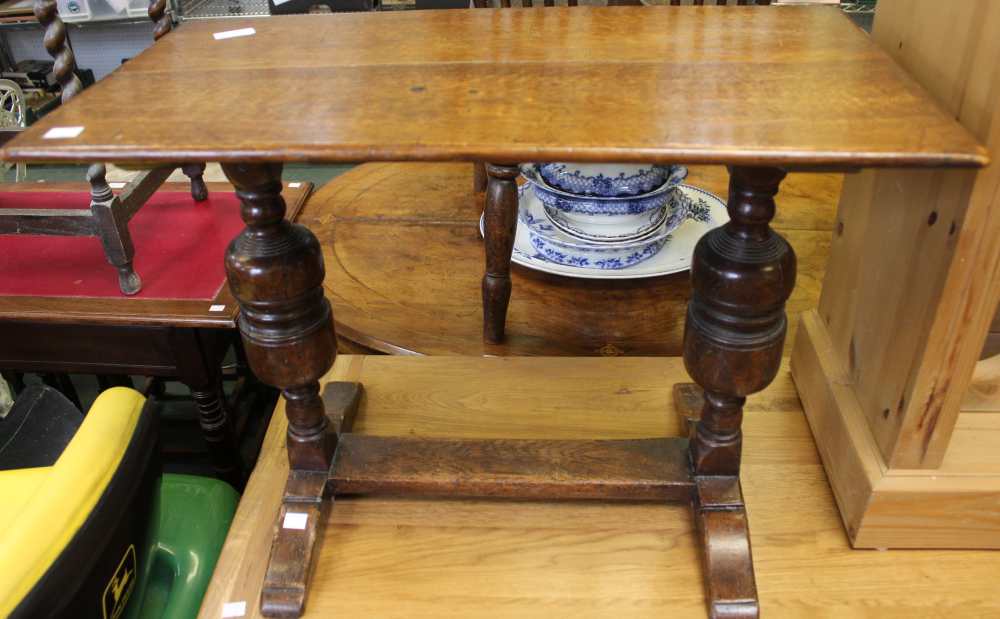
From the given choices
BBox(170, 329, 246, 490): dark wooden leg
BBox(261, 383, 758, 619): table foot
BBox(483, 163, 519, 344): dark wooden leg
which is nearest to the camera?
BBox(261, 383, 758, 619): table foot

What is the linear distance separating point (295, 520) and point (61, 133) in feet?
1.61

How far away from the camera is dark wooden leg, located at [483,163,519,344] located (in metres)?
1.12

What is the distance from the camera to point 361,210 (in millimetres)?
1575

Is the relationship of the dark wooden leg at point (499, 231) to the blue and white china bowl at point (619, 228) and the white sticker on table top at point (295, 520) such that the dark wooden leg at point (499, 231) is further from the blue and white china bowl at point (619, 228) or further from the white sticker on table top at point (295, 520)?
the white sticker on table top at point (295, 520)

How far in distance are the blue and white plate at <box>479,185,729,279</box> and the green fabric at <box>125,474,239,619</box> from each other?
0.63m

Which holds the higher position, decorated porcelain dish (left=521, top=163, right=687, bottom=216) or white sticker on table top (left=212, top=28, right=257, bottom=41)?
white sticker on table top (left=212, top=28, right=257, bottom=41)

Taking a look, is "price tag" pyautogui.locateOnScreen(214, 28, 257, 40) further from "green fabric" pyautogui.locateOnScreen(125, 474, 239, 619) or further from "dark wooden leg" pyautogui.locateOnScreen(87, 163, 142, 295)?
"green fabric" pyautogui.locateOnScreen(125, 474, 239, 619)

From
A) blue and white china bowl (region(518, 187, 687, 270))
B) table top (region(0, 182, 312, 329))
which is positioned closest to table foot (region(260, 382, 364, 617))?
table top (region(0, 182, 312, 329))

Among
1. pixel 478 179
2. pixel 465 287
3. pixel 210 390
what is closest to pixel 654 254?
pixel 465 287

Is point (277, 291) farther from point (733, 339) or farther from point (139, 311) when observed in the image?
point (139, 311)

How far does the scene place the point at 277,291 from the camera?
2.67 ft

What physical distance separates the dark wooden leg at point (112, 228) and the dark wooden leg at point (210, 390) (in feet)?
0.40

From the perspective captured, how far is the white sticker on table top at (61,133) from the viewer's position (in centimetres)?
66

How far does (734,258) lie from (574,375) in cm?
45
